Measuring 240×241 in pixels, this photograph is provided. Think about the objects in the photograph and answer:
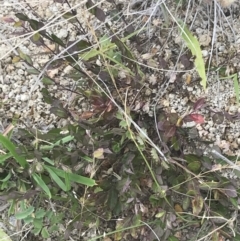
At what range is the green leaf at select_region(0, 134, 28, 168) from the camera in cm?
129

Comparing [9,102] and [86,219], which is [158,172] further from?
[9,102]

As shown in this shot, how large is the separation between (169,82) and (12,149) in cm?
46

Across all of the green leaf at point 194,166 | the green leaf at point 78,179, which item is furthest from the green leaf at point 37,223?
the green leaf at point 194,166

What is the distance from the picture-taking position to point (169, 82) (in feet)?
4.74

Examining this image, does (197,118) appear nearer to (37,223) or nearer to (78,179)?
(78,179)

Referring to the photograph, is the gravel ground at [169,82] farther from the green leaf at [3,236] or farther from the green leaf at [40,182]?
the green leaf at [3,236]

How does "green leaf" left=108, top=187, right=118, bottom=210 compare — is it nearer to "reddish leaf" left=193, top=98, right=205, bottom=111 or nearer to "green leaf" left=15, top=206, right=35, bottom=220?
"green leaf" left=15, top=206, right=35, bottom=220

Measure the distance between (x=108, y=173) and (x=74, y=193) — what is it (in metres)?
0.10

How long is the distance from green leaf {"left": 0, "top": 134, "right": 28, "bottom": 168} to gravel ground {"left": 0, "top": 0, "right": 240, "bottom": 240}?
0.16 metres

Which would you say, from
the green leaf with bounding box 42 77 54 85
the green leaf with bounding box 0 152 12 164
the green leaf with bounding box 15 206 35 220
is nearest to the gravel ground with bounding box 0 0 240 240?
the green leaf with bounding box 42 77 54 85

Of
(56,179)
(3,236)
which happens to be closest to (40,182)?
A: (56,179)

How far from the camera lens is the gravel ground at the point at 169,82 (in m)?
1.45

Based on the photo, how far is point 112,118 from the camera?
4.52 ft

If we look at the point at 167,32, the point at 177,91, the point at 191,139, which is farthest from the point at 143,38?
the point at 191,139
